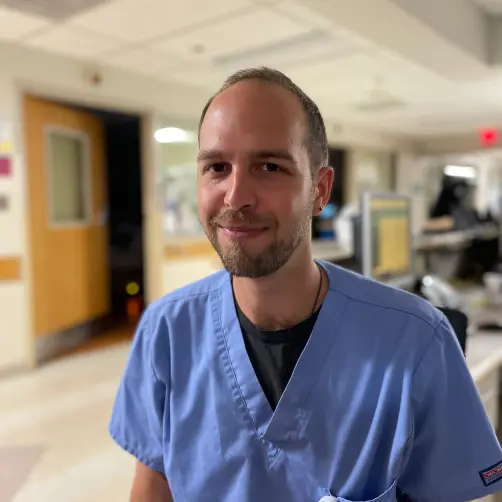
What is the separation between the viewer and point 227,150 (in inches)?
31.5

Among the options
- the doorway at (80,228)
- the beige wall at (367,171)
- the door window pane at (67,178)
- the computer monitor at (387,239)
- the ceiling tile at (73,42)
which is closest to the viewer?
the computer monitor at (387,239)

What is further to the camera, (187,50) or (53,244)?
(53,244)

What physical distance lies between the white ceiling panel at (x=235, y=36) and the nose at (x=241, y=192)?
266cm

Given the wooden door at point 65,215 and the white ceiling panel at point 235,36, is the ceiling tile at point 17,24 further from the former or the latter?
the white ceiling panel at point 235,36

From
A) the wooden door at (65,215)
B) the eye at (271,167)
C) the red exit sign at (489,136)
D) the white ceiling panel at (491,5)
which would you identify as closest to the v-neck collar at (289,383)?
the eye at (271,167)

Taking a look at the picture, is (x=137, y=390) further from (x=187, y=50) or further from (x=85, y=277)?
(x=85, y=277)

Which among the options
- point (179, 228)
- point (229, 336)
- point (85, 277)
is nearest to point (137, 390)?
point (229, 336)

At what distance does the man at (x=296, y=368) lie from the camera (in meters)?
0.79

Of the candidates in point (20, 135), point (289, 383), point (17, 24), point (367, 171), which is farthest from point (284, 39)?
point (367, 171)

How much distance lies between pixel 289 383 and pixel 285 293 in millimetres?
147

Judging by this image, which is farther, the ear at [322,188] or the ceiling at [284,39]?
the ceiling at [284,39]

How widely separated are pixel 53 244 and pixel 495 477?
396 cm

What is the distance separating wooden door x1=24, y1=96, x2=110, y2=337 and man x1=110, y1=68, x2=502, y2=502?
347cm

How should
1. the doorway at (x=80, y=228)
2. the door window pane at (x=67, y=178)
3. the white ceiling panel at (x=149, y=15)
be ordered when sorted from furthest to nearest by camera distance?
the door window pane at (x=67, y=178) < the doorway at (x=80, y=228) < the white ceiling panel at (x=149, y=15)
